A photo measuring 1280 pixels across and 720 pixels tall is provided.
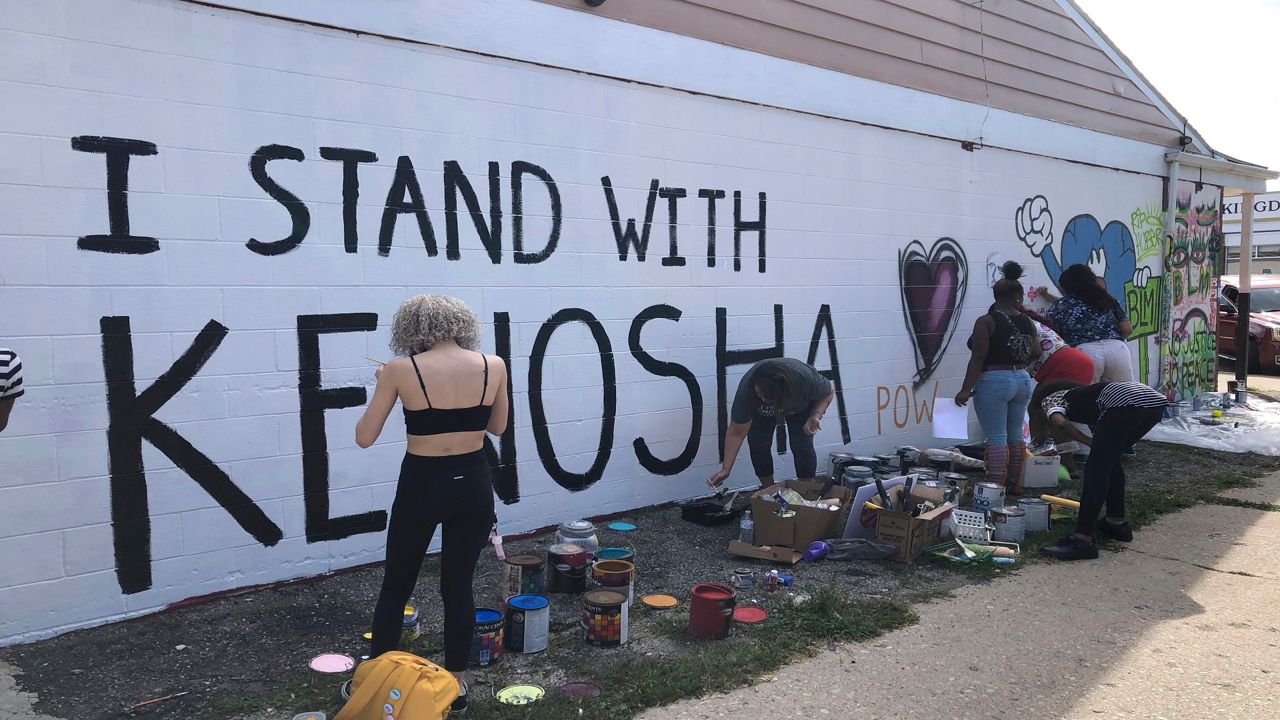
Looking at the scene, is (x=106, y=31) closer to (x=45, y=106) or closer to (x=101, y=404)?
(x=45, y=106)

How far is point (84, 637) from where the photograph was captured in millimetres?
4184

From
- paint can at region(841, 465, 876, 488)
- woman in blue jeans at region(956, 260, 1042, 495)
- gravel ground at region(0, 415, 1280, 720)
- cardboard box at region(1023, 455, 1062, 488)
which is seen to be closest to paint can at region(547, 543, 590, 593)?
gravel ground at region(0, 415, 1280, 720)

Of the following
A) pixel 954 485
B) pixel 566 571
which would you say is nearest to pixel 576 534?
pixel 566 571

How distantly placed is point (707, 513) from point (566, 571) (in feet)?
5.19

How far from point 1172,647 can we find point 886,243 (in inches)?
179

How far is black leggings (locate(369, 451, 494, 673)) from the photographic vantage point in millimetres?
3459

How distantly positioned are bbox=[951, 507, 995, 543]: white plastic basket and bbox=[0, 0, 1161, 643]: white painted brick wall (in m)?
1.85

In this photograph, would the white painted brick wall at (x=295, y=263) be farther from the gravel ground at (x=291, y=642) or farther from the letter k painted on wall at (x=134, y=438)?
the gravel ground at (x=291, y=642)

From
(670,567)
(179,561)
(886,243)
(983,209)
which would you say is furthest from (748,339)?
(179,561)

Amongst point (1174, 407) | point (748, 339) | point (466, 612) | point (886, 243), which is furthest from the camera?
point (1174, 407)

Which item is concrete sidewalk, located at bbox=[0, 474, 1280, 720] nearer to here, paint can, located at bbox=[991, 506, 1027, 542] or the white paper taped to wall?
paint can, located at bbox=[991, 506, 1027, 542]

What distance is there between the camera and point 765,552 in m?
5.33

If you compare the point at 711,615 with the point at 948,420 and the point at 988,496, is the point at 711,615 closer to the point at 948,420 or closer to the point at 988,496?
the point at 988,496

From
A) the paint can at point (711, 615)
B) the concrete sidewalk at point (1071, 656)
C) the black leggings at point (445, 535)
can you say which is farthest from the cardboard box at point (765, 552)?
the black leggings at point (445, 535)
